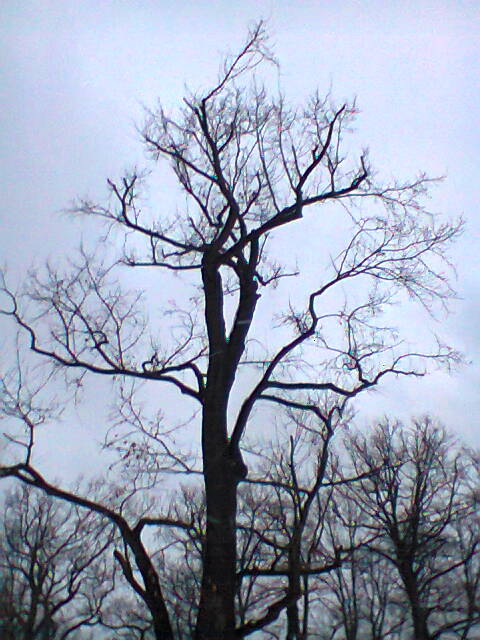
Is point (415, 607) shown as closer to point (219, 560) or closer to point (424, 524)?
point (424, 524)

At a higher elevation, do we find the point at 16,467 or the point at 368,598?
the point at 368,598

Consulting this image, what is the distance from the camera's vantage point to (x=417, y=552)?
17906 millimetres

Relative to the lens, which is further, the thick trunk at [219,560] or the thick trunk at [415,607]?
the thick trunk at [415,607]

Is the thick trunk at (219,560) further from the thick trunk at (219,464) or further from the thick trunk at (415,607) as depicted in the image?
the thick trunk at (415,607)

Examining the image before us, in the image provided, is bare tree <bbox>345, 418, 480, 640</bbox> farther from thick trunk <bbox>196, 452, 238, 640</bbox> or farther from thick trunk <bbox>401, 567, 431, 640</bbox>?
thick trunk <bbox>196, 452, 238, 640</bbox>

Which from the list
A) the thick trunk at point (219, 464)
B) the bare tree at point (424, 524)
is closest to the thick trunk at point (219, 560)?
the thick trunk at point (219, 464)

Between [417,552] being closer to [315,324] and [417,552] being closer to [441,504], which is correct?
[441,504]

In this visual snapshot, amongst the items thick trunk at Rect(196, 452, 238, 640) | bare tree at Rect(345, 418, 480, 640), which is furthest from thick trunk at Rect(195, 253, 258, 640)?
bare tree at Rect(345, 418, 480, 640)

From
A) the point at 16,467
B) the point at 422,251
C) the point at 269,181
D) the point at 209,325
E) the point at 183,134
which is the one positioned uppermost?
the point at 183,134

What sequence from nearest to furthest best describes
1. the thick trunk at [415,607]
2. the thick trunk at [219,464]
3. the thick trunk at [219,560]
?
the thick trunk at [219,560] → the thick trunk at [219,464] → the thick trunk at [415,607]

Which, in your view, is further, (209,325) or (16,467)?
(209,325)

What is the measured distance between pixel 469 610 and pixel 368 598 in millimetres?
7015

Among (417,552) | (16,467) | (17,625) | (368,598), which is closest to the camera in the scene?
(16,467)

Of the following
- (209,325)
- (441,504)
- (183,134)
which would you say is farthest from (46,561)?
(183,134)
